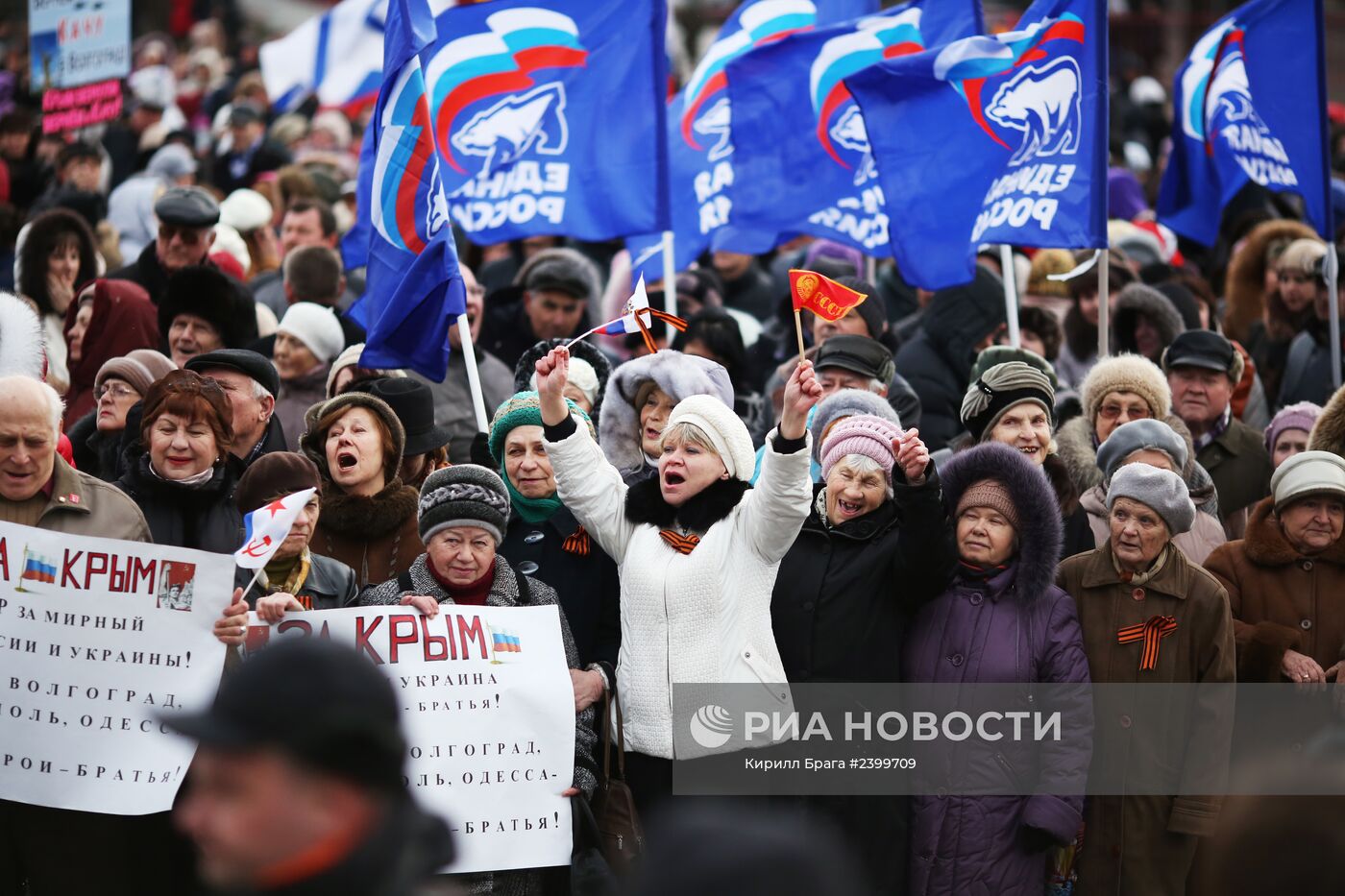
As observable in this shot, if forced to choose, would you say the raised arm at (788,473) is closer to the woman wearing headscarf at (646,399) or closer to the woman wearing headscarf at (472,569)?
the woman wearing headscarf at (472,569)

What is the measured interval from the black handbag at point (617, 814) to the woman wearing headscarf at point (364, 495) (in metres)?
1.02

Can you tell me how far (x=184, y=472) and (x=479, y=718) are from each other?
134 centimetres

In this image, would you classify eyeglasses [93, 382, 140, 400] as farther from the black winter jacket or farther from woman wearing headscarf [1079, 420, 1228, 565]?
woman wearing headscarf [1079, 420, 1228, 565]

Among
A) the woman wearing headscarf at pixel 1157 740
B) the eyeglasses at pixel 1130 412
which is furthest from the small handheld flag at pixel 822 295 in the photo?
the eyeglasses at pixel 1130 412

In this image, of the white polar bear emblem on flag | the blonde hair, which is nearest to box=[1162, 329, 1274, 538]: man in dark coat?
the white polar bear emblem on flag

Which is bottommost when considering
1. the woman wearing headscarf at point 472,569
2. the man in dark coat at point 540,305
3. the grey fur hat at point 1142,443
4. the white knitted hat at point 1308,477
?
the woman wearing headscarf at point 472,569

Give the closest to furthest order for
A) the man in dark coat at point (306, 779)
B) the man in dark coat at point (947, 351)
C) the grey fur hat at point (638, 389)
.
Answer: the man in dark coat at point (306, 779), the grey fur hat at point (638, 389), the man in dark coat at point (947, 351)

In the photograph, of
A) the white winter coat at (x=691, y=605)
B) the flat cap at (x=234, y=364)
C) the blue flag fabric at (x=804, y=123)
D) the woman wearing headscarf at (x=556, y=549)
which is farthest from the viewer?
the blue flag fabric at (x=804, y=123)

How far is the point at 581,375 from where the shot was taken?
24.9 ft

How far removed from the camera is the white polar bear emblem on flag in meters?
8.48

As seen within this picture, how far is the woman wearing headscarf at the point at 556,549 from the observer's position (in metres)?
6.06

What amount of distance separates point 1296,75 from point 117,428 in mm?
6306

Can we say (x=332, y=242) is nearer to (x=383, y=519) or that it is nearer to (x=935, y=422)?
(x=935, y=422)

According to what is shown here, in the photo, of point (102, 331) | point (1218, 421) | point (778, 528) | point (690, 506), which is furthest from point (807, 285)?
point (102, 331)
